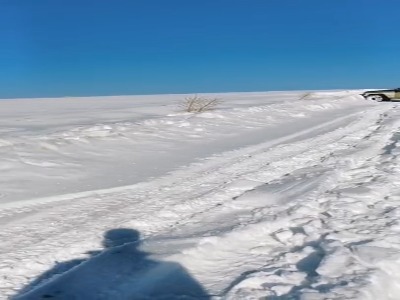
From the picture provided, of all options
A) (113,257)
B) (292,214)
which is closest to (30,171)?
(113,257)

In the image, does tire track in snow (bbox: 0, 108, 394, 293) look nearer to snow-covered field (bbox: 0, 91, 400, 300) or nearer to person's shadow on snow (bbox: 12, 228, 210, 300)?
snow-covered field (bbox: 0, 91, 400, 300)

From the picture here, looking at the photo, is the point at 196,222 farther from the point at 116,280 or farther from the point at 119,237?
the point at 116,280

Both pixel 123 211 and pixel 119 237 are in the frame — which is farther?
pixel 123 211

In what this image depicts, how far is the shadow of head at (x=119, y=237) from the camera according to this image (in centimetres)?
265

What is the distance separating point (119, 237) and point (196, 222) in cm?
55

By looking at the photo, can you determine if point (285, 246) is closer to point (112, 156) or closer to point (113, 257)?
point (113, 257)

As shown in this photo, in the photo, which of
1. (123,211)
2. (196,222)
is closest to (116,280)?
(196,222)

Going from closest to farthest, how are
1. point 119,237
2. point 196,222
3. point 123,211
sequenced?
point 119,237
point 196,222
point 123,211

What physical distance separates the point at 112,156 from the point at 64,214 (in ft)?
7.65

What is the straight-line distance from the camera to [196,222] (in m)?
3.02

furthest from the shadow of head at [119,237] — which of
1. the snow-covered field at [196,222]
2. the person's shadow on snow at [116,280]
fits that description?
the person's shadow on snow at [116,280]

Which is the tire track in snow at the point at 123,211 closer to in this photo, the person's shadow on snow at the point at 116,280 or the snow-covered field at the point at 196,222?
the snow-covered field at the point at 196,222

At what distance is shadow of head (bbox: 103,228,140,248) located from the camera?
2.65 m

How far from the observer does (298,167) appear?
4.83 metres
